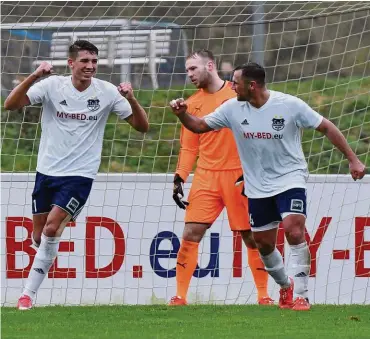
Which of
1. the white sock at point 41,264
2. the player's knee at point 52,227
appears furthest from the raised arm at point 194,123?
the white sock at point 41,264

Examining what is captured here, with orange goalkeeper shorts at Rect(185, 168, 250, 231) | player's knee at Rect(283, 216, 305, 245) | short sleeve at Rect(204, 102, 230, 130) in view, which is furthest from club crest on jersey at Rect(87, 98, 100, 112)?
player's knee at Rect(283, 216, 305, 245)

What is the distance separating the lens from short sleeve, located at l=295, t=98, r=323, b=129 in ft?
31.7

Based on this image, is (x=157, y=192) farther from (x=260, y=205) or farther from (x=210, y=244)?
(x=260, y=205)

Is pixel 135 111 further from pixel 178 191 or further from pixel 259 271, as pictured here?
pixel 259 271

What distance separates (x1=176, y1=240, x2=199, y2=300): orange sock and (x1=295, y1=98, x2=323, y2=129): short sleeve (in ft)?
6.03

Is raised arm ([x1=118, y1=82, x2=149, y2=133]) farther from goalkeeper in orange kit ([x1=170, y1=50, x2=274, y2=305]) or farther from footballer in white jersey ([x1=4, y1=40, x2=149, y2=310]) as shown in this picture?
goalkeeper in orange kit ([x1=170, y1=50, x2=274, y2=305])

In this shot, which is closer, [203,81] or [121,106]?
[121,106]

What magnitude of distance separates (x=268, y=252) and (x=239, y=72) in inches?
61.4

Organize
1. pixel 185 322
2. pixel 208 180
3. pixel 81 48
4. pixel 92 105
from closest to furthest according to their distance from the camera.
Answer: pixel 185 322
pixel 81 48
pixel 92 105
pixel 208 180

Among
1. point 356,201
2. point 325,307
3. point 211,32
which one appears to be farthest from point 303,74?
point 325,307

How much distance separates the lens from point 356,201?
40.9 feet

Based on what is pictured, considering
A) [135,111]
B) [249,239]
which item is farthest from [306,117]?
[249,239]

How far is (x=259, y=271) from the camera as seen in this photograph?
436 inches

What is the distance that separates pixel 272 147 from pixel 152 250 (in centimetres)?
313
